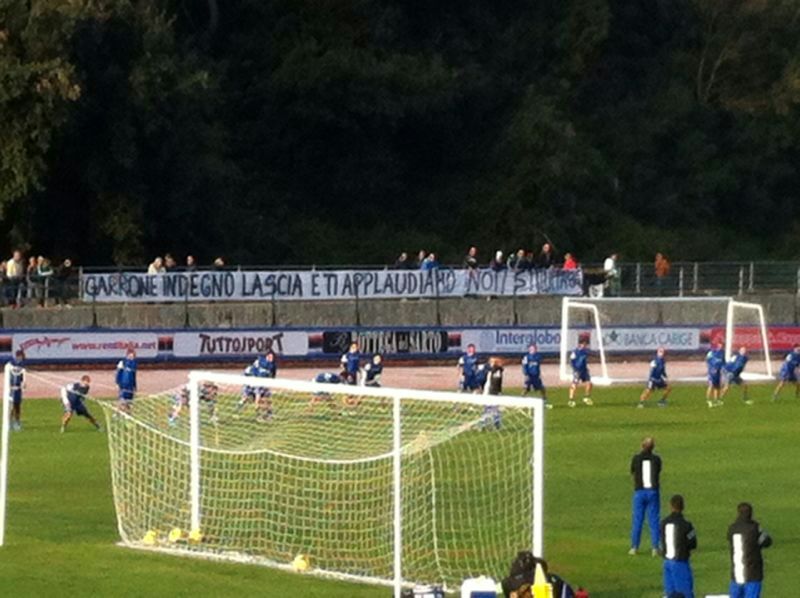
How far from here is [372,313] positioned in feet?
203

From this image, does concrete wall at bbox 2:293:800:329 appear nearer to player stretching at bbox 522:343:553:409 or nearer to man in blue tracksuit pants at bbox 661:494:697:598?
player stretching at bbox 522:343:553:409

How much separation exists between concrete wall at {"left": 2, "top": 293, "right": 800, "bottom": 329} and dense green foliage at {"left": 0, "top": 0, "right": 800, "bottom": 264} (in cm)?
884

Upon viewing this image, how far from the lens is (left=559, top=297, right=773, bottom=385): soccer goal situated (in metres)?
61.1

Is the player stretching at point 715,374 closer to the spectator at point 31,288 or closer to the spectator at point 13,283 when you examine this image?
the spectator at point 31,288

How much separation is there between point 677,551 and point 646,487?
169 inches

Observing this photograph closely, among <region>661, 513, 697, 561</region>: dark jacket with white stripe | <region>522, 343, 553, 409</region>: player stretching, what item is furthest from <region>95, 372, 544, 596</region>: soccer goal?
<region>522, 343, 553, 409</region>: player stretching

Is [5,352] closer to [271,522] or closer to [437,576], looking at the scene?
[271,522]

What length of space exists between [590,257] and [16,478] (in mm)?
47761

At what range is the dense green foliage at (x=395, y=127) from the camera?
68438 mm

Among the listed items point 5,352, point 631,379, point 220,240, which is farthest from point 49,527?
point 220,240

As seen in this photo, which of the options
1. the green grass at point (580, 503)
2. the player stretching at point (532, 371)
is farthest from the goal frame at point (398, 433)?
the player stretching at point (532, 371)

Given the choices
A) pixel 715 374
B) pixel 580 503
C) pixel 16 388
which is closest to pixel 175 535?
pixel 580 503

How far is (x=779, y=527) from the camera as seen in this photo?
32938 mm

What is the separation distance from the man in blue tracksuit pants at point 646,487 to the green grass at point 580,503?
0.50 meters
